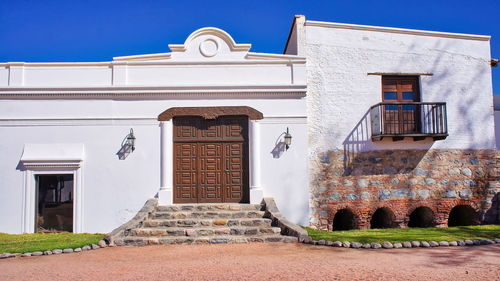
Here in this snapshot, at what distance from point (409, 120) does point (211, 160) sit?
18.9 feet

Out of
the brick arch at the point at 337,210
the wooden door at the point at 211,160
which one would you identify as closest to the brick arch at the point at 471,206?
the brick arch at the point at 337,210

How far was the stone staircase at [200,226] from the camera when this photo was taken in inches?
309

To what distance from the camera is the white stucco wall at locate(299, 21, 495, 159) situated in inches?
420

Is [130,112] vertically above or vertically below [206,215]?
above

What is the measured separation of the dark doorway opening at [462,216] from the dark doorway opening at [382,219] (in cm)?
229

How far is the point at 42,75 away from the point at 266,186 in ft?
22.4

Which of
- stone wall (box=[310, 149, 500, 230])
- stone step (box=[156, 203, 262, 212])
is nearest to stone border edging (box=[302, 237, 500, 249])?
stone step (box=[156, 203, 262, 212])

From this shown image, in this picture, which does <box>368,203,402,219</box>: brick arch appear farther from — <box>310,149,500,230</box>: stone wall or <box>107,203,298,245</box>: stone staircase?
<box>107,203,298,245</box>: stone staircase

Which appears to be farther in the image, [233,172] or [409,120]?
[409,120]

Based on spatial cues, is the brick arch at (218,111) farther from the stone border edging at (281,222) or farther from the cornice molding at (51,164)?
the cornice molding at (51,164)

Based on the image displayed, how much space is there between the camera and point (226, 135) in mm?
10234

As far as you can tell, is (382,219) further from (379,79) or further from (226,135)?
(226,135)

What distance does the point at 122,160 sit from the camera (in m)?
9.98

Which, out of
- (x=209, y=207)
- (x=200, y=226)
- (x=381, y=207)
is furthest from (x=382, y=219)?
(x=200, y=226)
